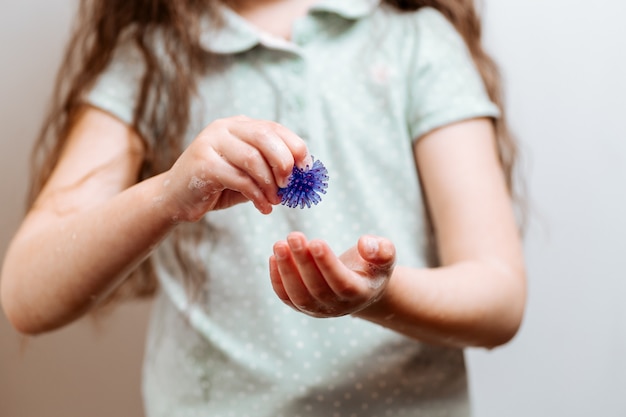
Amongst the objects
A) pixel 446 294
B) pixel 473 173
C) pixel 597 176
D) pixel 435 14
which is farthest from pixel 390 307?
pixel 597 176

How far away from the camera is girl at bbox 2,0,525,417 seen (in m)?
0.58

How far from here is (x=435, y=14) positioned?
2.15 ft

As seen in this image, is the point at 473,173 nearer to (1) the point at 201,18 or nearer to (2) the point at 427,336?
(2) the point at 427,336

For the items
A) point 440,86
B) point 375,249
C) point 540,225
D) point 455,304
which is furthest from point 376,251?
point 540,225

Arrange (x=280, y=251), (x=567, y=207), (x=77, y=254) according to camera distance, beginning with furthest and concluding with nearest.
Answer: (x=567, y=207)
(x=77, y=254)
(x=280, y=251)

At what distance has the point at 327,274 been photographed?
14.3 inches

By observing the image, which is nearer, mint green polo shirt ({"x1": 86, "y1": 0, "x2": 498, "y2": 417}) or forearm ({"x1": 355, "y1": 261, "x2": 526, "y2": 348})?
forearm ({"x1": 355, "y1": 261, "x2": 526, "y2": 348})

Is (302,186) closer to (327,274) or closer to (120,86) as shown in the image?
(327,274)

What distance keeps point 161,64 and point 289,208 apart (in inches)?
6.1

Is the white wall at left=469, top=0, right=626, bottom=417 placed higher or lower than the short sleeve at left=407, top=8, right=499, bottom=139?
lower

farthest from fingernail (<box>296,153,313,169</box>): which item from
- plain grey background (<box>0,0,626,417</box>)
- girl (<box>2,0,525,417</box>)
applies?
plain grey background (<box>0,0,626,417</box>)

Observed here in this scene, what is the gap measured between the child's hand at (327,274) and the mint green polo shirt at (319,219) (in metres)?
0.20

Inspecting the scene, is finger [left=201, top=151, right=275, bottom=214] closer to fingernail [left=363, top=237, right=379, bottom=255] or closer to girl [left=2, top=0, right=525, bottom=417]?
fingernail [left=363, top=237, right=379, bottom=255]

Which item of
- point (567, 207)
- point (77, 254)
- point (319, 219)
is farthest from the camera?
point (567, 207)
